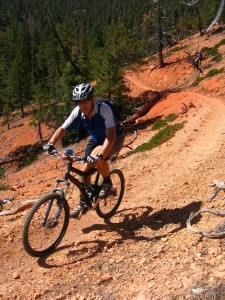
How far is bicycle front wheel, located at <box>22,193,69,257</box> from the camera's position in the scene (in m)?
5.38

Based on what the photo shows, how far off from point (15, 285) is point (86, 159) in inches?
85.0

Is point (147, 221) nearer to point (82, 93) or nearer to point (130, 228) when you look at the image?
point (130, 228)

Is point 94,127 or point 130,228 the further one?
point 130,228

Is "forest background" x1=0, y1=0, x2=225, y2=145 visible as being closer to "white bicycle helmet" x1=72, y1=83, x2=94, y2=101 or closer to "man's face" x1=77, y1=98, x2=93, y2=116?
"white bicycle helmet" x1=72, y1=83, x2=94, y2=101

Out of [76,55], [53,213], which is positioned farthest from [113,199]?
[76,55]

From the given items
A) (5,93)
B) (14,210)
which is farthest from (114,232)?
(5,93)

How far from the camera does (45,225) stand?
573cm

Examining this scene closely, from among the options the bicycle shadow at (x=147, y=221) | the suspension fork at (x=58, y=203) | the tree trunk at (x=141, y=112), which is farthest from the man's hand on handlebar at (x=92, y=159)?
the tree trunk at (x=141, y=112)

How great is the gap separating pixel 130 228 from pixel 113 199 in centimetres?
86

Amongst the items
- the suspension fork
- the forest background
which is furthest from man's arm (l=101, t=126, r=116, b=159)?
the forest background

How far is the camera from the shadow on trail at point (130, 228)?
227 inches

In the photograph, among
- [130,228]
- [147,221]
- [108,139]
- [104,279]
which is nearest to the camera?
[104,279]

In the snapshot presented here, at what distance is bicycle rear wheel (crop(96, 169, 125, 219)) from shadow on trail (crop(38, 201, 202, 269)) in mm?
157

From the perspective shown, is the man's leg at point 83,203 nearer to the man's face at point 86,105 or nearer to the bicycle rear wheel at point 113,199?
the bicycle rear wheel at point 113,199
